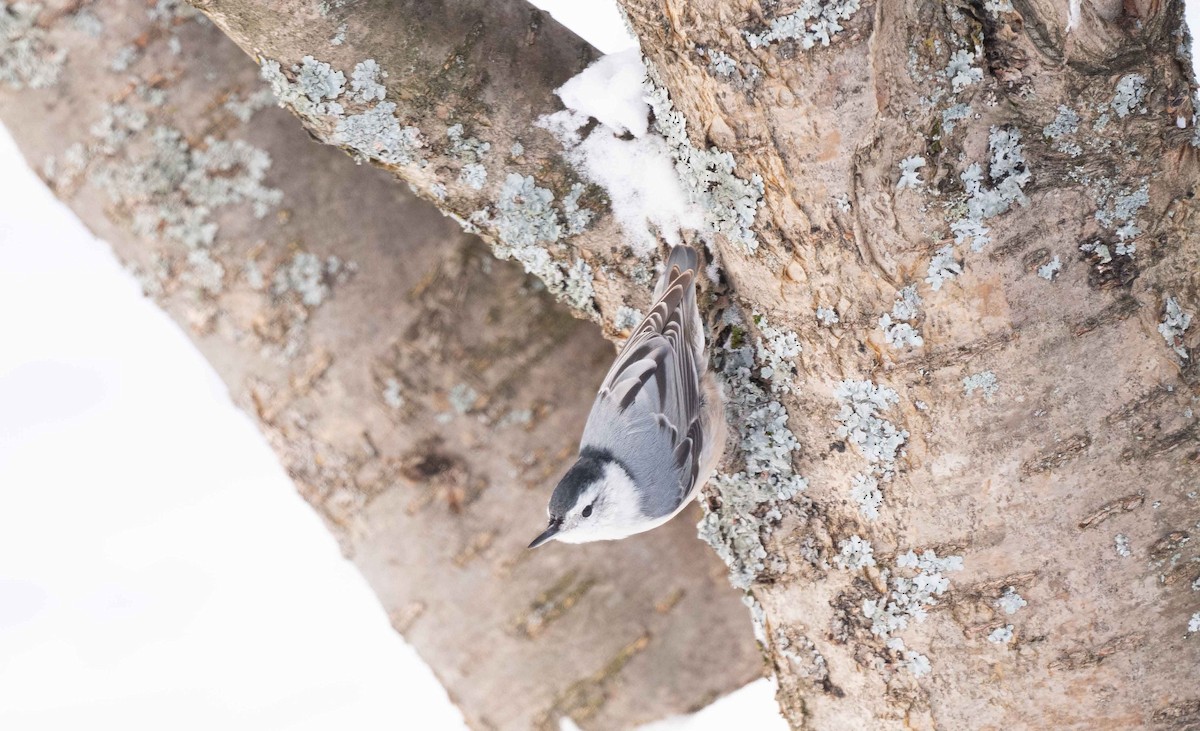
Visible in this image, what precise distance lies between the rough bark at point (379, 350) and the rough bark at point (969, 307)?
1.68ft

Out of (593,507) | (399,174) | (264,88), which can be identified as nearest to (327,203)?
(264,88)

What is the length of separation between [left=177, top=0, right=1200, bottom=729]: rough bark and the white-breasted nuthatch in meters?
0.22

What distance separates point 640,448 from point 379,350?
618mm

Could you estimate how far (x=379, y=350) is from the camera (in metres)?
1.95

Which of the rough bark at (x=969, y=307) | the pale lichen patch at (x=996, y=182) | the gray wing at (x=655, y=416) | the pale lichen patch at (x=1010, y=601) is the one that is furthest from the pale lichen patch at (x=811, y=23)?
the pale lichen patch at (x=1010, y=601)

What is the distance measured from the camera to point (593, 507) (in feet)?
5.96

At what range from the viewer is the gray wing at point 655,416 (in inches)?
65.6

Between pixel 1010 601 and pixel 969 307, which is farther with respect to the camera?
pixel 1010 601

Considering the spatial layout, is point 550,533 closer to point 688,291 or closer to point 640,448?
point 640,448

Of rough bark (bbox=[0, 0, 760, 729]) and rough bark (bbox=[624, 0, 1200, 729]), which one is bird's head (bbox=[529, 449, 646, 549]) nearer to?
rough bark (bbox=[0, 0, 760, 729])

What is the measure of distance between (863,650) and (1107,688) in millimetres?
361

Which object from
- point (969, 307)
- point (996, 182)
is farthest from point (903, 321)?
point (996, 182)

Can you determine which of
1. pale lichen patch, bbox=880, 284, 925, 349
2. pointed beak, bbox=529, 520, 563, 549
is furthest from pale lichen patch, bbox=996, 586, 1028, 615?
pointed beak, bbox=529, 520, 563, 549

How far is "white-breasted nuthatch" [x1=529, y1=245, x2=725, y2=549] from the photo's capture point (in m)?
1.69
